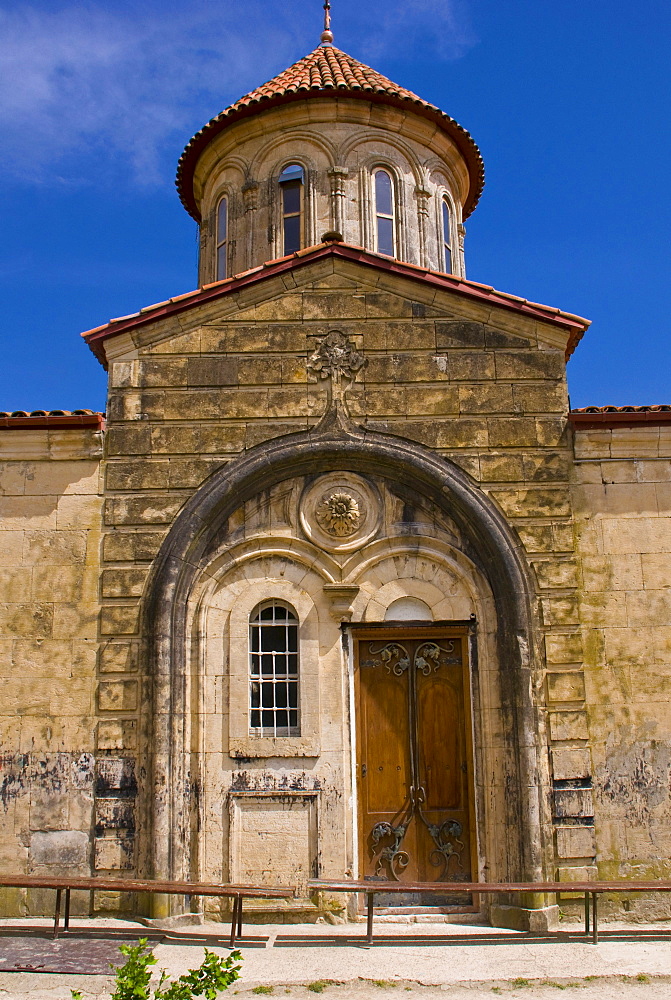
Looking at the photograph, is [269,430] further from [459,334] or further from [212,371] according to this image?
[459,334]

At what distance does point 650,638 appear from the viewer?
9.57 m

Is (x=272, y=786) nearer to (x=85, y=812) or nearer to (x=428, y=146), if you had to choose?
(x=85, y=812)

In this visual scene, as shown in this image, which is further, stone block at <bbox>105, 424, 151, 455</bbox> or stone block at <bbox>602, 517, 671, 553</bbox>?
stone block at <bbox>105, 424, 151, 455</bbox>

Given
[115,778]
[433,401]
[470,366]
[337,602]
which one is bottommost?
[115,778]

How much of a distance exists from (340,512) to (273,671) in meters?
1.72

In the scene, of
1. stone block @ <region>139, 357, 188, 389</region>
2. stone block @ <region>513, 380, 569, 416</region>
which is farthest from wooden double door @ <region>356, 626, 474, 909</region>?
stone block @ <region>139, 357, 188, 389</region>

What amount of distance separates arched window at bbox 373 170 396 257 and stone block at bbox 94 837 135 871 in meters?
8.29

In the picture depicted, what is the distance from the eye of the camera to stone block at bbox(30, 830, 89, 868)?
9195mm

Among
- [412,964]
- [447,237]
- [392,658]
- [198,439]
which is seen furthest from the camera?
[447,237]

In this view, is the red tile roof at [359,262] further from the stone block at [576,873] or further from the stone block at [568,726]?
the stone block at [576,873]

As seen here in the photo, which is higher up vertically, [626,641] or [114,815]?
[626,641]

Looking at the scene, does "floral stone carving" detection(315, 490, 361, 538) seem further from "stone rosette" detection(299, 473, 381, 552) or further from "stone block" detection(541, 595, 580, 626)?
"stone block" detection(541, 595, 580, 626)

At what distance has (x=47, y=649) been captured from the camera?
962 cm

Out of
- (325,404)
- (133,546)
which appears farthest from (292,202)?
(133,546)
